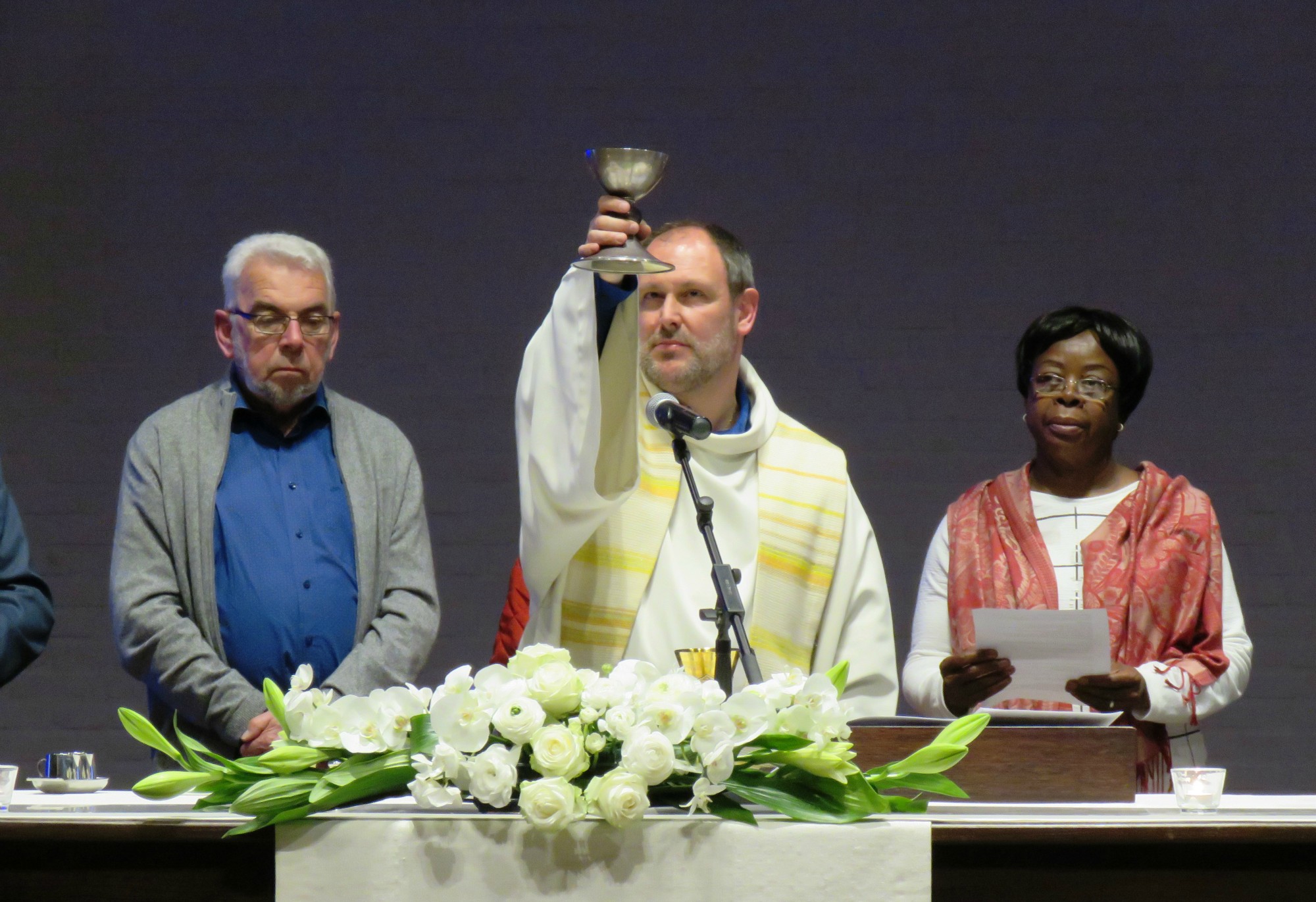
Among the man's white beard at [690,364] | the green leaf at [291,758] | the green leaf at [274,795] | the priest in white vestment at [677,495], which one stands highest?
the man's white beard at [690,364]

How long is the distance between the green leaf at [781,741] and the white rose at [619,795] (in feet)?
0.49

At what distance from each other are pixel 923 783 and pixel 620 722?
0.38m

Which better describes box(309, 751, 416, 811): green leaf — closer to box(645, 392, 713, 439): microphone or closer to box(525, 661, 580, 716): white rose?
box(525, 661, 580, 716): white rose

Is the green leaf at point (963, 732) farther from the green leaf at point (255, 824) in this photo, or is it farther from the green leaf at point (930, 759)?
the green leaf at point (255, 824)

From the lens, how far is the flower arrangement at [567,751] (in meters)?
1.84

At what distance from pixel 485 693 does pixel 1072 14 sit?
13.9 ft

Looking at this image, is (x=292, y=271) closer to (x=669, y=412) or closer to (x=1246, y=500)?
(x=669, y=412)

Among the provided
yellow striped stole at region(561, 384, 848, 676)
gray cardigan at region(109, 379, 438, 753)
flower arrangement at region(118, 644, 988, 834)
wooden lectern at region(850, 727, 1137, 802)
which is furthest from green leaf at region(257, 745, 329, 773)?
gray cardigan at region(109, 379, 438, 753)

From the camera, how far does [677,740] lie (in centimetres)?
185

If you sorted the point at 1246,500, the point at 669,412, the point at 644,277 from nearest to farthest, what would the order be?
the point at 669,412, the point at 644,277, the point at 1246,500

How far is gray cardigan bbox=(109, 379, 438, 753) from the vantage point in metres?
3.34

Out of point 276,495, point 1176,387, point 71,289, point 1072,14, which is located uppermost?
point 1072,14

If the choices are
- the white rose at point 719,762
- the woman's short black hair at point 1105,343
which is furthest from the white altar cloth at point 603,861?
the woman's short black hair at point 1105,343

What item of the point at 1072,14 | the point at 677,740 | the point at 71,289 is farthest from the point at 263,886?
the point at 1072,14
